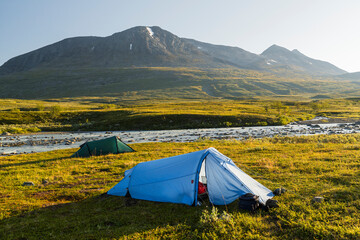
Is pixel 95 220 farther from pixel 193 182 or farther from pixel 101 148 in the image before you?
pixel 101 148

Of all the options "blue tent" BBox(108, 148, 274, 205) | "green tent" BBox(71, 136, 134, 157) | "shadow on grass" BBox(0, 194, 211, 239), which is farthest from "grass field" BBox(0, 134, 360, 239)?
"green tent" BBox(71, 136, 134, 157)

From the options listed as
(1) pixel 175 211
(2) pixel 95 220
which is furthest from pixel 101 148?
(1) pixel 175 211

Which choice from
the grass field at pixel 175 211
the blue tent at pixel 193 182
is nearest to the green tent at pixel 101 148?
the grass field at pixel 175 211

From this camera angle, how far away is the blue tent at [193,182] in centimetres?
1198

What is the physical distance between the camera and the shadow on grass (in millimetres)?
9625

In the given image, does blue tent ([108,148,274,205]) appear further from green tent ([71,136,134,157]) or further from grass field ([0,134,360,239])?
green tent ([71,136,134,157])

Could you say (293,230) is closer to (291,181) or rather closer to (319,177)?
(291,181)

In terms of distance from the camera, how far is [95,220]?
424 inches

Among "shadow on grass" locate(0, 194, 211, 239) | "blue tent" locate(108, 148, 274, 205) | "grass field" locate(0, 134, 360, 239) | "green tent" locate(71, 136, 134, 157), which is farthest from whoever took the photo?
"green tent" locate(71, 136, 134, 157)

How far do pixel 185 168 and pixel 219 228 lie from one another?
12.4ft

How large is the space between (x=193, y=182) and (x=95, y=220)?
4.74 m

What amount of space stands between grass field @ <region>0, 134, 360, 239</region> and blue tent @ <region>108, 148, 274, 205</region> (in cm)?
48

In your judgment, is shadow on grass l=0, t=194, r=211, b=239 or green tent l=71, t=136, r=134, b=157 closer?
shadow on grass l=0, t=194, r=211, b=239

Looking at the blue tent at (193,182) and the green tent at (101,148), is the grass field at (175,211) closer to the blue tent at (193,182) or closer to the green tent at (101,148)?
the blue tent at (193,182)
